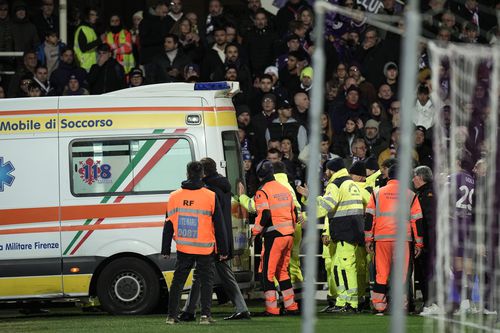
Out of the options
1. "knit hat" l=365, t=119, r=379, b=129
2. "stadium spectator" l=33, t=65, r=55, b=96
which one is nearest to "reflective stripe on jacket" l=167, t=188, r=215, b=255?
"knit hat" l=365, t=119, r=379, b=129

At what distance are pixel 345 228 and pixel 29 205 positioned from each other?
399 centimetres

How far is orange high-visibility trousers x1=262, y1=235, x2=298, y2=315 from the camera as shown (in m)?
16.2

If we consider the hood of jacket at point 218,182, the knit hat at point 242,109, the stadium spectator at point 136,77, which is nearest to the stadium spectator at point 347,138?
the knit hat at point 242,109

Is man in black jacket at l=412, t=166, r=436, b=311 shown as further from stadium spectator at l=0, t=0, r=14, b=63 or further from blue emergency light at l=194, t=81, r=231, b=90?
stadium spectator at l=0, t=0, r=14, b=63

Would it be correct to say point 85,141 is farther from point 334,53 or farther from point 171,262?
point 334,53

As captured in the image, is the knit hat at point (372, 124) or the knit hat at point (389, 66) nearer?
the knit hat at point (372, 124)

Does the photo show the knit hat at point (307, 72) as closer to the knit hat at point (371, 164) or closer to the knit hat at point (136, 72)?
the knit hat at point (136, 72)

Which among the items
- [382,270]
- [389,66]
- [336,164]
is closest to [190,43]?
[389,66]

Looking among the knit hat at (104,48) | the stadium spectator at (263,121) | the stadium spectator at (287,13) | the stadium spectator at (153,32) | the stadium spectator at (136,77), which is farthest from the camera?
the stadium spectator at (287,13)

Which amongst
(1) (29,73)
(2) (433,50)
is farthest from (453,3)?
(2) (433,50)

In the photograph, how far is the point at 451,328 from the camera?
14141 mm

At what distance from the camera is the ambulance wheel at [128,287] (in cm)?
1625

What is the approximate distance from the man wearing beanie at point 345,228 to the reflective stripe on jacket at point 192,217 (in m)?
2.38

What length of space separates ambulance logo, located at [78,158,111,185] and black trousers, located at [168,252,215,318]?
2.01 m
